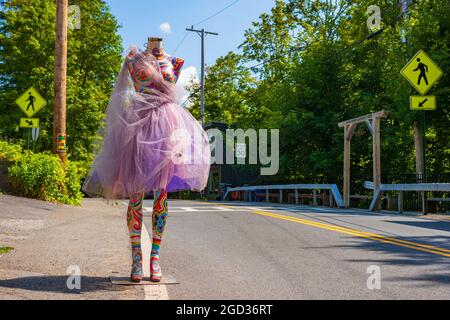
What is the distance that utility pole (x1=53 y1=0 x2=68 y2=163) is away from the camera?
15680 mm

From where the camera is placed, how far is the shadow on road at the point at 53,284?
418cm

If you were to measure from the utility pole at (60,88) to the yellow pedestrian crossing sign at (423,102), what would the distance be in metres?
10.6

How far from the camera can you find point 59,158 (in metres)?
15.7

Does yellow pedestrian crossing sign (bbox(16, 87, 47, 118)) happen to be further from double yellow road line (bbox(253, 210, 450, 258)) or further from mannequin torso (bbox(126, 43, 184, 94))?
mannequin torso (bbox(126, 43, 184, 94))

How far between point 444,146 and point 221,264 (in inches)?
743

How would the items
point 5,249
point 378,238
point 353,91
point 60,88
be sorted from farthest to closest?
point 353,91
point 60,88
point 378,238
point 5,249

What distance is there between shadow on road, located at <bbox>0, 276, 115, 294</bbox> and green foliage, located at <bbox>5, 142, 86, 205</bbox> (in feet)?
34.0

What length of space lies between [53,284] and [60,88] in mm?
12383

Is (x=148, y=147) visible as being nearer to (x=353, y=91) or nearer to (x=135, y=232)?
(x=135, y=232)

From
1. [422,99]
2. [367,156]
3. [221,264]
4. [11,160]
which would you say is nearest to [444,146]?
[367,156]

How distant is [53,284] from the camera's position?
439 cm

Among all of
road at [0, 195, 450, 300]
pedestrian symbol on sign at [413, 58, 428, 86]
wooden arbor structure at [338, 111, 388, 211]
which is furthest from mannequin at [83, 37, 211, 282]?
wooden arbor structure at [338, 111, 388, 211]
